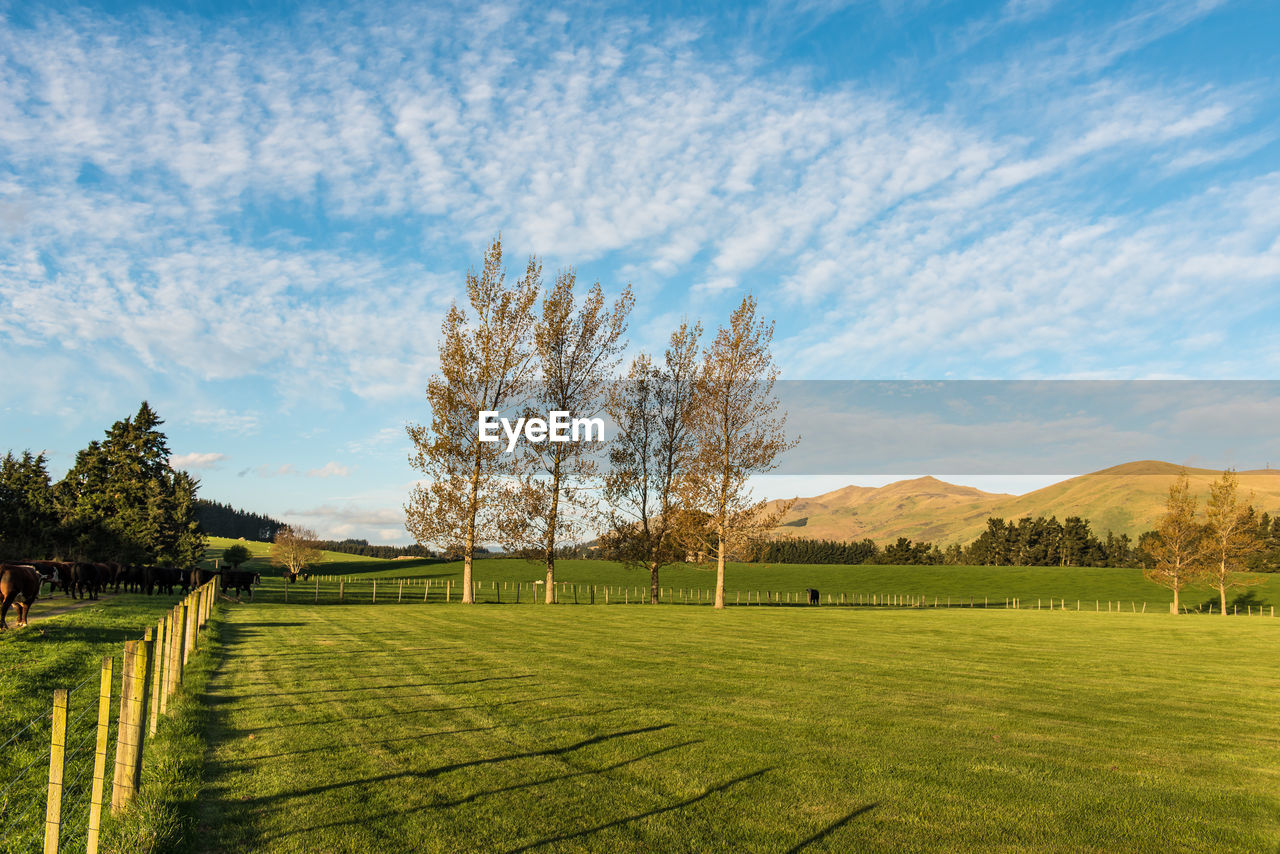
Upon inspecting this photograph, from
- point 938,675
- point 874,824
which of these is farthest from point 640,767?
point 938,675

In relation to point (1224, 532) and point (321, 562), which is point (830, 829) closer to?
point (1224, 532)

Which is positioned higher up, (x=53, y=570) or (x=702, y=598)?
(x=53, y=570)

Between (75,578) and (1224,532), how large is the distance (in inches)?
3252

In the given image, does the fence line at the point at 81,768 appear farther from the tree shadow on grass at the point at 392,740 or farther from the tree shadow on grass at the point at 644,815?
the tree shadow on grass at the point at 644,815

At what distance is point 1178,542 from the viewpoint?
217ft

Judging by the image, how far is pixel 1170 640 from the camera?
31.7 meters

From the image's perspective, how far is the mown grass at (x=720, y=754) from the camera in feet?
20.9

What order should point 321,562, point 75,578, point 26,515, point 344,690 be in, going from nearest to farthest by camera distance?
point 344,690, point 75,578, point 26,515, point 321,562

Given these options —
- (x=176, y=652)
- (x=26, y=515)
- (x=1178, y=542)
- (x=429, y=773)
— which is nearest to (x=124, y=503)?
(x=26, y=515)

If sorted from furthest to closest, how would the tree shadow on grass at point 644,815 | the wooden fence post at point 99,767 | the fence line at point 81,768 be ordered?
1. the tree shadow on grass at point 644,815
2. the wooden fence post at point 99,767
3. the fence line at point 81,768

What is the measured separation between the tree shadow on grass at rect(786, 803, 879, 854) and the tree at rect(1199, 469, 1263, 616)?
2914 inches

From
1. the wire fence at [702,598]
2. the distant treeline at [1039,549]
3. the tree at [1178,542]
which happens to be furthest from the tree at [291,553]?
the tree at [1178,542]

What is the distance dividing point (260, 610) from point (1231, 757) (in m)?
34.6

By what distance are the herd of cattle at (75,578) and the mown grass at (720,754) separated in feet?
21.2
